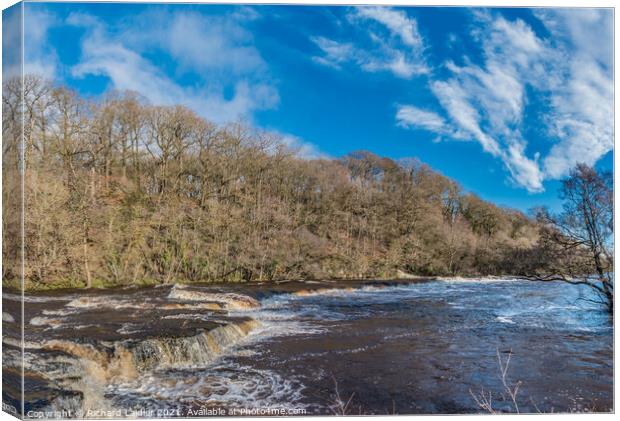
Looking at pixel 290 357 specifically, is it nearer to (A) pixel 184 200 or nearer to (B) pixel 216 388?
(B) pixel 216 388

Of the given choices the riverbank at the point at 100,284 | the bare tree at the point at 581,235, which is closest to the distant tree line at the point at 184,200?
the riverbank at the point at 100,284

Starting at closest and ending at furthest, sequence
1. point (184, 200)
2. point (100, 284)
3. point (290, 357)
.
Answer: point (290, 357)
point (100, 284)
point (184, 200)

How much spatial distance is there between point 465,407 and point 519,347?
2483 mm

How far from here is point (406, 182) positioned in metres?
7.46

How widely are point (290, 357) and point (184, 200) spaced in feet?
12.7

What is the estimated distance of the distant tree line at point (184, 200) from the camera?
5535mm

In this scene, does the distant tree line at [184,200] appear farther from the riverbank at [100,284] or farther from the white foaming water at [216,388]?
the white foaming water at [216,388]

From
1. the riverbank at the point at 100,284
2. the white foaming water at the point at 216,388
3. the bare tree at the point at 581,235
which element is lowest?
the white foaming water at the point at 216,388

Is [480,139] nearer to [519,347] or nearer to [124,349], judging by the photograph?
[519,347]

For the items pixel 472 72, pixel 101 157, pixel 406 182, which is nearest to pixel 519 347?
pixel 406 182

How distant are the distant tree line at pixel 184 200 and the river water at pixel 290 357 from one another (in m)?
0.75

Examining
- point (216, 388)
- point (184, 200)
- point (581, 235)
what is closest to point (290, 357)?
point (216, 388)

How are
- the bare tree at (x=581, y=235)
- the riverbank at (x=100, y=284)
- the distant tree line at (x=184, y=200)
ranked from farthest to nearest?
the distant tree line at (x=184, y=200), the bare tree at (x=581, y=235), the riverbank at (x=100, y=284)

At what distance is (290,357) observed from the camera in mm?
6156
